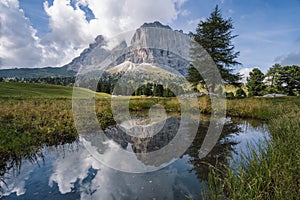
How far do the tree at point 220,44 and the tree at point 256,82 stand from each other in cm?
1397

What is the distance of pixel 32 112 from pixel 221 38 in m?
21.3

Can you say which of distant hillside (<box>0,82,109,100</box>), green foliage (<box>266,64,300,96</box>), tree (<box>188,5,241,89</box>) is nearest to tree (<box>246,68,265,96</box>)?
green foliage (<box>266,64,300,96</box>)

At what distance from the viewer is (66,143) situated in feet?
26.2

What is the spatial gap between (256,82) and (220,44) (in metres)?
17.4

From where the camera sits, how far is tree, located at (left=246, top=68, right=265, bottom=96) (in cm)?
3591

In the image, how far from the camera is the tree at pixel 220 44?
23562mm

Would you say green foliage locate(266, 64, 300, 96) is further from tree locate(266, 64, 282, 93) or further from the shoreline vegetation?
the shoreline vegetation

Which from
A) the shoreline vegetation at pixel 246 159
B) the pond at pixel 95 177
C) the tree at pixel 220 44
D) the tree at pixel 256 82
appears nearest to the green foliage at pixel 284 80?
the tree at pixel 256 82

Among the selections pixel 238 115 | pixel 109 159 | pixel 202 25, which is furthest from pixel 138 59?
pixel 109 159

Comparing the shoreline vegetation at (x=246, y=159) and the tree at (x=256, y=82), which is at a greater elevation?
the tree at (x=256, y=82)

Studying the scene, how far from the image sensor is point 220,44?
23359 mm

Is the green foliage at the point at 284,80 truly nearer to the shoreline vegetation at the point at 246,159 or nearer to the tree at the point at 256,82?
the tree at the point at 256,82

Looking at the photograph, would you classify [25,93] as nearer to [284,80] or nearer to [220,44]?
[220,44]

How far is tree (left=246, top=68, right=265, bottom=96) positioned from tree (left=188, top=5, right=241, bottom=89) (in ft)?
45.8
